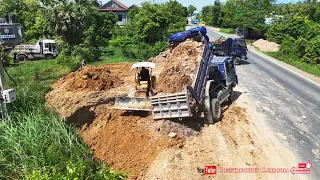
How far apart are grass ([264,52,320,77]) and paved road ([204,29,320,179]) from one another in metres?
1.98

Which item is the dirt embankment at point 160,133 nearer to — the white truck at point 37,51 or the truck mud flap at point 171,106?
the truck mud flap at point 171,106

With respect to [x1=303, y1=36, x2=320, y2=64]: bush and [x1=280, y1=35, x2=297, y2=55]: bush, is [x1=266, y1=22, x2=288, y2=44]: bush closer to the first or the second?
[x1=280, y1=35, x2=297, y2=55]: bush

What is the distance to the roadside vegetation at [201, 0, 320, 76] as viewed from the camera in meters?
26.5

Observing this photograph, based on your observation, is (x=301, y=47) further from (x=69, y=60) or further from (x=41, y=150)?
(x=41, y=150)

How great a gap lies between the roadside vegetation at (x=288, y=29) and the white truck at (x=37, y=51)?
2343 centimetres

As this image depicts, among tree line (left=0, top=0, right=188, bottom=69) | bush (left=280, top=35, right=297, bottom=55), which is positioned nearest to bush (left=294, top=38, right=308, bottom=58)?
bush (left=280, top=35, right=297, bottom=55)

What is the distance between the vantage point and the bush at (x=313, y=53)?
2578cm

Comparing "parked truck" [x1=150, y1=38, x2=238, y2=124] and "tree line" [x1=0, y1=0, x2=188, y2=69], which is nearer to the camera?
"parked truck" [x1=150, y1=38, x2=238, y2=124]

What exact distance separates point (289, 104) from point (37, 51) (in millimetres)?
23702

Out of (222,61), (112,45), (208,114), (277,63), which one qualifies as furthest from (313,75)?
(112,45)

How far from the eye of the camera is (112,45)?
1395 inches

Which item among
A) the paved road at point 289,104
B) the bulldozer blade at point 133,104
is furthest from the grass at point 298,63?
the bulldozer blade at point 133,104

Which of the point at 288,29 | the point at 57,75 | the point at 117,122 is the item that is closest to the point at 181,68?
the point at 117,122

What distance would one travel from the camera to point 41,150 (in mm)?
7988
